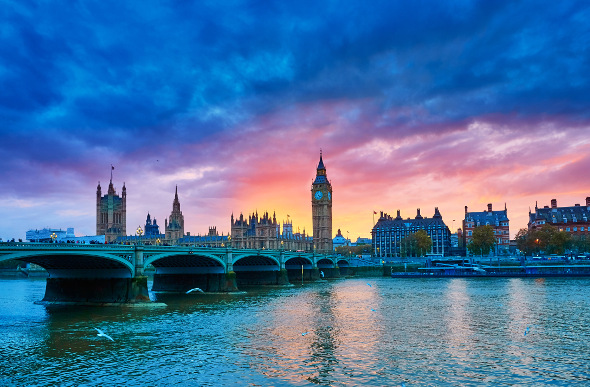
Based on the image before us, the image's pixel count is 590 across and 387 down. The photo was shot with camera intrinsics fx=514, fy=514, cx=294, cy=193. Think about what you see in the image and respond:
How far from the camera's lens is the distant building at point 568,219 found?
6506 inches

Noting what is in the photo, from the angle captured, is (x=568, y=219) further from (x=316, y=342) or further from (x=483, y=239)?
(x=316, y=342)

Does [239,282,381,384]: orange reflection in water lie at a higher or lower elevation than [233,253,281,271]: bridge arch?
lower

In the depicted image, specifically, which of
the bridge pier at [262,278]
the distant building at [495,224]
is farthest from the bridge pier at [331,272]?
the distant building at [495,224]

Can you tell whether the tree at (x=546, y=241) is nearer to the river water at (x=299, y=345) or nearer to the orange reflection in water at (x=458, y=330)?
the orange reflection in water at (x=458, y=330)

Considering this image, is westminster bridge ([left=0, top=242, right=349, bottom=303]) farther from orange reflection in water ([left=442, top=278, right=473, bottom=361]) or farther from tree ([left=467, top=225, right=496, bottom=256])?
tree ([left=467, top=225, right=496, bottom=256])

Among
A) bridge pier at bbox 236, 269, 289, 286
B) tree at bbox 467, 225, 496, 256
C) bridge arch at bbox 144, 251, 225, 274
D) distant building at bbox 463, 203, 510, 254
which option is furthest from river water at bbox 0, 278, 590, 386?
distant building at bbox 463, 203, 510, 254

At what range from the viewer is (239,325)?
41438mm

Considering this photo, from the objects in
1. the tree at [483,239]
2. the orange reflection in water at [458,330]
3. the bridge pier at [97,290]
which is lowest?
the orange reflection in water at [458,330]

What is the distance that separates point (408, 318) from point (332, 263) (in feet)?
302

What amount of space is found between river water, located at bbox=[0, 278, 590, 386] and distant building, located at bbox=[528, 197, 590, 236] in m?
125

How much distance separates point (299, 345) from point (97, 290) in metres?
32.2

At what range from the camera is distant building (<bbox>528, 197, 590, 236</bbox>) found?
165m

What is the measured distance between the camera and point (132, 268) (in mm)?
54156

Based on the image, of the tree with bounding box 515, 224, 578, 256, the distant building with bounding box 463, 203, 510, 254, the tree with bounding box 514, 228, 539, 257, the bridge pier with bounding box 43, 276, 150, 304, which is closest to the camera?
the bridge pier with bounding box 43, 276, 150, 304
